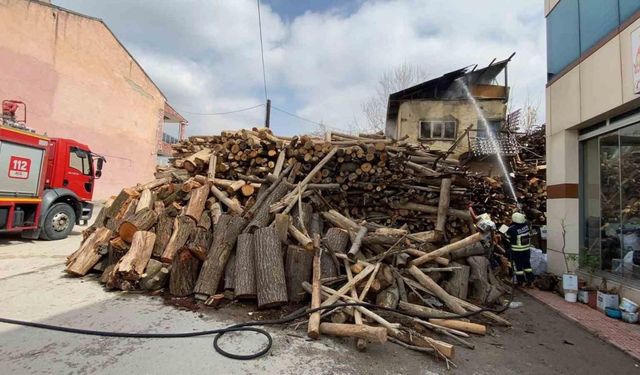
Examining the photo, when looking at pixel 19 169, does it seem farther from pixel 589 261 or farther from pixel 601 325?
pixel 589 261

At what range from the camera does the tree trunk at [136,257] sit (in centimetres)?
590

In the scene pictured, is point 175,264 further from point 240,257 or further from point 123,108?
point 123,108

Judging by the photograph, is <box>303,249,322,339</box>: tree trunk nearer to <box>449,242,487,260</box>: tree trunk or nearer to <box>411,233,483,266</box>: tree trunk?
<box>411,233,483,266</box>: tree trunk

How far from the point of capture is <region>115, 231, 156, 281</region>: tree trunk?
19.4 feet

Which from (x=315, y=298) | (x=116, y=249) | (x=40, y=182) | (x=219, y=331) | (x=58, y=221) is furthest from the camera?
(x=58, y=221)

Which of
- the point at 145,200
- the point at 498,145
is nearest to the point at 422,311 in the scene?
the point at 145,200

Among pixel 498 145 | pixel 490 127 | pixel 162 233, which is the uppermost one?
pixel 490 127

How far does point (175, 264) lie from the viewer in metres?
5.83

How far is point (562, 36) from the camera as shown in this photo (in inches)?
313

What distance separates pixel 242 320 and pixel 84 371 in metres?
1.91

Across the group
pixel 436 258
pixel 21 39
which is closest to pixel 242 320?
pixel 436 258

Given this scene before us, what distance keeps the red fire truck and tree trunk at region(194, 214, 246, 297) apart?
6924mm

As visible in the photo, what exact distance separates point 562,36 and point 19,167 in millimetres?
13647

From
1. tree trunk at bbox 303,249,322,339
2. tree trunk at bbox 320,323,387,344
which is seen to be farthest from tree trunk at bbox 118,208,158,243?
tree trunk at bbox 320,323,387,344
